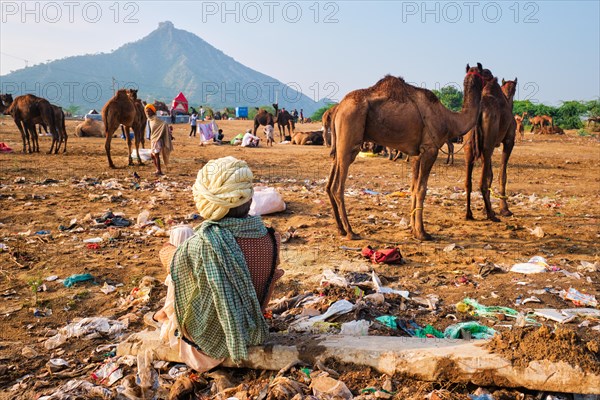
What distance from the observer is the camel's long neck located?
6.60 metres

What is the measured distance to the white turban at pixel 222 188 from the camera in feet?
9.17

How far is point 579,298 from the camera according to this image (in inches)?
171

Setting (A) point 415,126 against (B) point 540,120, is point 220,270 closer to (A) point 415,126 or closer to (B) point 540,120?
(A) point 415,126

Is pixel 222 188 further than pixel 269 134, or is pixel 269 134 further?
pixel 269 134

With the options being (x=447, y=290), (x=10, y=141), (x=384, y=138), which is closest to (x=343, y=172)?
(x=384, y=138)

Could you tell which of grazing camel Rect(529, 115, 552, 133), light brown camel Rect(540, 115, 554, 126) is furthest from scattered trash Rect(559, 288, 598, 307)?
light brown camel Rect(540, 115, 554, 126)

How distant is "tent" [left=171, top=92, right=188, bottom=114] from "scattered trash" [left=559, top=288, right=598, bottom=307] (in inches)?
1392

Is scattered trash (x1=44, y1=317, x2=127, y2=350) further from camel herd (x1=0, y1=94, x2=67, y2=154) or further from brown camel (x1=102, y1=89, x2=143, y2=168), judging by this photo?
camel herd (x1=0, y1=94, x2=67, y2=154)

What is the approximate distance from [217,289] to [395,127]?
4.17 metres

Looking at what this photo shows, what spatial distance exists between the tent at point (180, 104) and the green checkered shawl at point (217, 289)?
35.8 meters

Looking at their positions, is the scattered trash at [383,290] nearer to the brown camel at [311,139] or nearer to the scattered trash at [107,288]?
the scattered trash at [107,288]

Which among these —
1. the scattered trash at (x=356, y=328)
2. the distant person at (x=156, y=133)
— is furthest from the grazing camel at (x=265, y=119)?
the scattered trash at (x=356, y=328)

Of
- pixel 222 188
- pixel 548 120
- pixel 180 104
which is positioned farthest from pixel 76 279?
pixel 180 104


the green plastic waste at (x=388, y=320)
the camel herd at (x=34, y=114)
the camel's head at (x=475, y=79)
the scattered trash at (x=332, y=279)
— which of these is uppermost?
the camel herd at (x=34, y=114)
